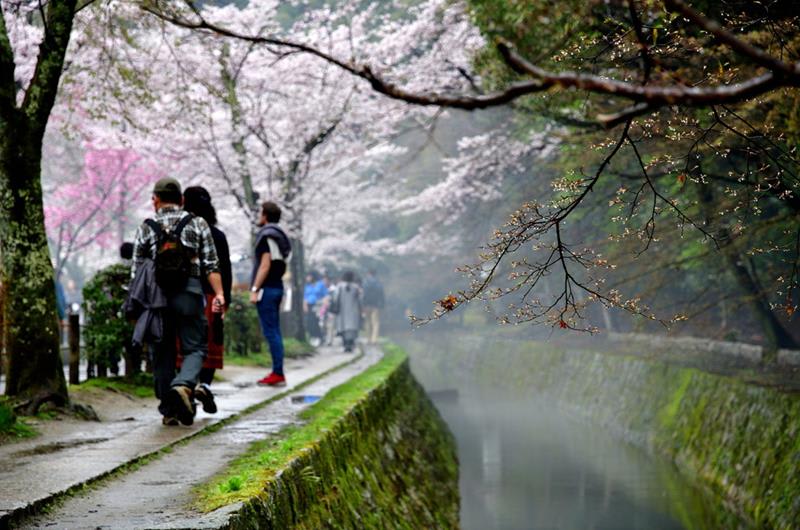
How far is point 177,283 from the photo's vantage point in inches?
294

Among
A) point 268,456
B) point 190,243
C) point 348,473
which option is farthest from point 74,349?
point 268,456

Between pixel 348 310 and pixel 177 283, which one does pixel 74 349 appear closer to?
pixel 177 283

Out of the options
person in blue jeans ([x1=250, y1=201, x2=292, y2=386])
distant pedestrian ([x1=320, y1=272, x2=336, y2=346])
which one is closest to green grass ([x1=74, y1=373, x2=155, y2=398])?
person in blue jeans ([x1=250, y1=201, x2=292, y2=386])

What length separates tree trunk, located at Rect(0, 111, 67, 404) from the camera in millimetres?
7742

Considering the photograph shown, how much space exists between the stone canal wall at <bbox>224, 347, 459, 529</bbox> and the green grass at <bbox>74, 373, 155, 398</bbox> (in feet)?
6.66

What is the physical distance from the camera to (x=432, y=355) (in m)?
40.8

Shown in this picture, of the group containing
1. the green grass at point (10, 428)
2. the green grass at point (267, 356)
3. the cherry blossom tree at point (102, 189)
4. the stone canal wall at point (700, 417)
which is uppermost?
the cherry blossom tree at point (102, 189)

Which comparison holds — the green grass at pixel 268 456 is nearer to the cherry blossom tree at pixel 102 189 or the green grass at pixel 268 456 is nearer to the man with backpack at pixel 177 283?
the man with backpack at pixel 177 283

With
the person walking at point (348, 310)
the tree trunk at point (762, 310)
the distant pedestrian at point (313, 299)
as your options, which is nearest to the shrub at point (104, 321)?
the tree trunk at point (762, 310)

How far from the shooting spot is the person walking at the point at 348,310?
78.4 ft

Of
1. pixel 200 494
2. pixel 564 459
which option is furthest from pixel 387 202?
pixel 200 494

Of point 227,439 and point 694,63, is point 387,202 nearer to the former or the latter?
point 694,63

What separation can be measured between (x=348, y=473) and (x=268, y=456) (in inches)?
55.6

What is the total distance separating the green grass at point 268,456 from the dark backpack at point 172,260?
4.60 feet
